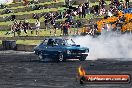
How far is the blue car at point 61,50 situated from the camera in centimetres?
3400

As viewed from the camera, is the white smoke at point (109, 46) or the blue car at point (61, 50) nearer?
the blue car at point (61, 50)

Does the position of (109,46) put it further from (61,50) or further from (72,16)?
(72,16)

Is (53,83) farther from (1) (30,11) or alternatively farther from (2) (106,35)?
(1) (30,11)

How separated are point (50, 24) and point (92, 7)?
16.1 feet

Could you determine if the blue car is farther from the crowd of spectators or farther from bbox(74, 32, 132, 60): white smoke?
the crowd of spectators

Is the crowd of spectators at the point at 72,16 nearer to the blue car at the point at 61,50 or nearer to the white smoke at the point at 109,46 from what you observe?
the white smoke at the point at 109,46

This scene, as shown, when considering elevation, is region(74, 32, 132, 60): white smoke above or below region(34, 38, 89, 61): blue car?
below

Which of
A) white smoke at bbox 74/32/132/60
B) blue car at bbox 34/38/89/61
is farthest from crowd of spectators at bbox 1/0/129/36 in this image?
blue car at bbox 34/38/89/61

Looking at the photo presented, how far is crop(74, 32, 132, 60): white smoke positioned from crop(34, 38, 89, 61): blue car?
8.58ft

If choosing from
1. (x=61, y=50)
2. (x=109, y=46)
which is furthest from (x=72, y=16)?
(x=61, y=50)

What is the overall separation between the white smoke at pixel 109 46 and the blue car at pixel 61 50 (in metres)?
2.61

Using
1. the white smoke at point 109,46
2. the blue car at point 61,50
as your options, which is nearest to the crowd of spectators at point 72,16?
the white smoke at point 109,46

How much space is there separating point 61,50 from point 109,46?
6215mm

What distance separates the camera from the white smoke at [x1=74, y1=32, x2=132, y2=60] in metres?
37.6
